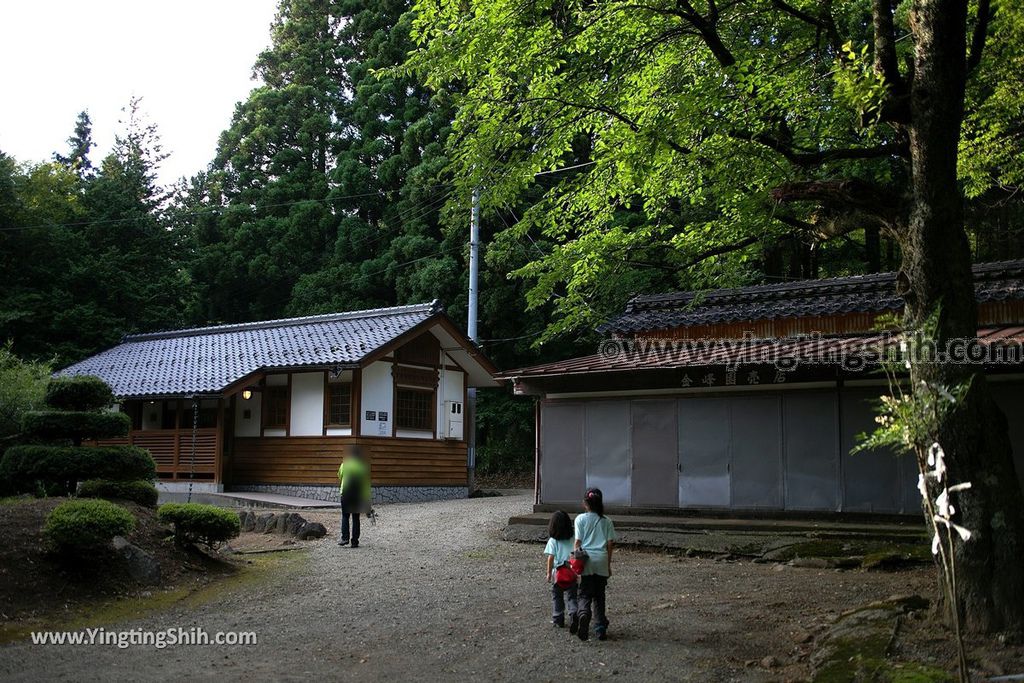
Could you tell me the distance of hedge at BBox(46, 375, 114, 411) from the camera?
41.2 feet

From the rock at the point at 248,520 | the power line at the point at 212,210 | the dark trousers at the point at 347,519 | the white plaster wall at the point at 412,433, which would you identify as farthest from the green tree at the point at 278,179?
the dark trousers at the point at 347,519

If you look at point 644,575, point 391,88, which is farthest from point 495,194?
point 391,88

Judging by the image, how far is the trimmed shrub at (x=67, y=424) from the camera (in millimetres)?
12211

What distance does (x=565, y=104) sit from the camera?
10.2 m

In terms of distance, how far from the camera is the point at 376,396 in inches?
860

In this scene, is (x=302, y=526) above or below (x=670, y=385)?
below

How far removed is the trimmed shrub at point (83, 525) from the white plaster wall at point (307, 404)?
453 inches

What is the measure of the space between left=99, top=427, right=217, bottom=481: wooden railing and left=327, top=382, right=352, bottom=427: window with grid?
3145 mm

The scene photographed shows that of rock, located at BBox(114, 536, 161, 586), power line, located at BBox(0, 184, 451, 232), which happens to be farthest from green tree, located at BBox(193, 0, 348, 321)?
rock, located at BBox(114, 536, 161, 586)

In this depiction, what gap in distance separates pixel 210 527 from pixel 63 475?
7.76 ft

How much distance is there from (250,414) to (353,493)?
10663 millimetres

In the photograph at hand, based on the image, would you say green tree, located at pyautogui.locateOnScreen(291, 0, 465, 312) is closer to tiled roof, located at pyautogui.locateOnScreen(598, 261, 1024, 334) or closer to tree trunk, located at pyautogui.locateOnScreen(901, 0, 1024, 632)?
tiled roof, located at pyautogui.locateOnScreen(598, 261, 1024, 334)

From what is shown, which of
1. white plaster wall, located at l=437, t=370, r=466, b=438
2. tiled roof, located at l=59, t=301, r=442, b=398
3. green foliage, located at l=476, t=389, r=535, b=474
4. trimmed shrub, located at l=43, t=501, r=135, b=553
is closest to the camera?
trimmed shrub, located at l=43, t=501, r=135, b=553

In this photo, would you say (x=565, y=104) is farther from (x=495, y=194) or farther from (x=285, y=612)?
(x=285, y=612)
